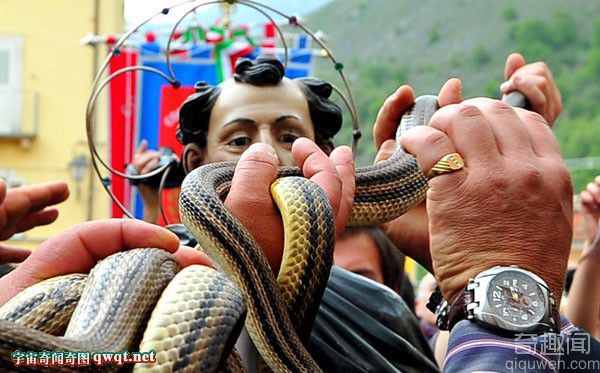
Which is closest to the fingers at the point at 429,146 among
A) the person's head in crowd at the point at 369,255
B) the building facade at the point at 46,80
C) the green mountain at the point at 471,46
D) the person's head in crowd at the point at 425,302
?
the person's head in crowd at the point at 369,255

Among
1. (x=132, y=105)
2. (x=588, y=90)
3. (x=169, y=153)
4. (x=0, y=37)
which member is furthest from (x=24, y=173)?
(x=588, y=90)

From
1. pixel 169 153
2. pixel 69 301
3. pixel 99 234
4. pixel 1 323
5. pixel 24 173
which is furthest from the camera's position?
pixel 24 173

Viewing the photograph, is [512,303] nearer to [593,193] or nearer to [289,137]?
[289,137]

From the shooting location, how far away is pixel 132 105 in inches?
249

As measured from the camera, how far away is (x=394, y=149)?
8.03 feet

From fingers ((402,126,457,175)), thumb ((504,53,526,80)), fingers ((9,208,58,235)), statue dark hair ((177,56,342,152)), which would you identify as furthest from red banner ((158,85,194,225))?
fingers ((402,126,457,175))

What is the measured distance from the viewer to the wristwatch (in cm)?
137

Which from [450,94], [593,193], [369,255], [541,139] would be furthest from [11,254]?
[593,193]

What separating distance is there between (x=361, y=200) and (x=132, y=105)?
438 cm

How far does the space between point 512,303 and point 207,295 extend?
1.52ft

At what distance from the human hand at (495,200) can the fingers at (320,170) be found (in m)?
0.18

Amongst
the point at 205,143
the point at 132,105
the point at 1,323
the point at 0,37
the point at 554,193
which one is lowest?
the point at 0,37

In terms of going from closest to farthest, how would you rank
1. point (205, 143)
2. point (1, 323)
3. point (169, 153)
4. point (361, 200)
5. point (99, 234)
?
point (1, 323)
point (99, 234)
point (361, 200)
point (205, 143)
point (169, 153)

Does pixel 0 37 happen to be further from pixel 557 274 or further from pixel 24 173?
pixel 557 274
